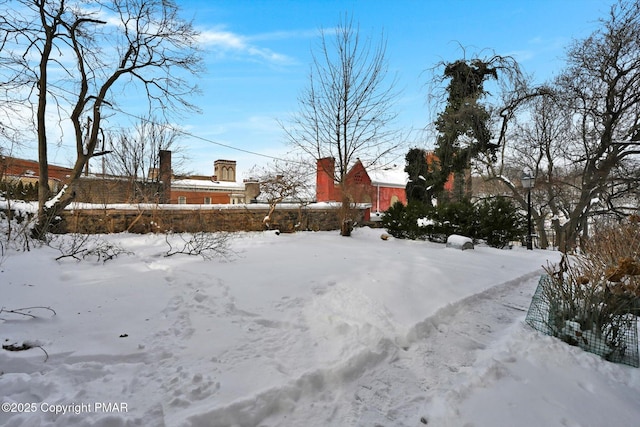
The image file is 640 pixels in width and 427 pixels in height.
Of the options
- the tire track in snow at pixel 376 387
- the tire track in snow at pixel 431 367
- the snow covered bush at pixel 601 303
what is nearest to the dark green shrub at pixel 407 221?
the tire track in snow at pixel 431 367

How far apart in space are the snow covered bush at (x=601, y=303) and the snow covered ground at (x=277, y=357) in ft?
0.72

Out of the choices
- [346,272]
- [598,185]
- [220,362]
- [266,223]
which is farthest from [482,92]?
[220,362]

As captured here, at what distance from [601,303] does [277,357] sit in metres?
3.27

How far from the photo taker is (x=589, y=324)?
3.26 meters

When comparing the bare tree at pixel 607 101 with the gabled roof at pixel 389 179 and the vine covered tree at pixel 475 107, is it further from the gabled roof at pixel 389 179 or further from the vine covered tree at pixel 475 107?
the gabled roof at pixel 389 179

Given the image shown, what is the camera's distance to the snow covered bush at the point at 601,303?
309 cm

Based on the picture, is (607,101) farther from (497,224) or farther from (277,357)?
(277,357)

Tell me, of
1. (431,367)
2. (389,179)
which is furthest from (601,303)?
(389,179)

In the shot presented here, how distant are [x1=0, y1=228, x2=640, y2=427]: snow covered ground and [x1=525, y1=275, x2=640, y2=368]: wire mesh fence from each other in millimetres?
184

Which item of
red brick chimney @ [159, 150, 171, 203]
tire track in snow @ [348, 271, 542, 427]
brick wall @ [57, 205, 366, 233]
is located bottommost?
tire track in snow @ [348, 271, 542, 427]

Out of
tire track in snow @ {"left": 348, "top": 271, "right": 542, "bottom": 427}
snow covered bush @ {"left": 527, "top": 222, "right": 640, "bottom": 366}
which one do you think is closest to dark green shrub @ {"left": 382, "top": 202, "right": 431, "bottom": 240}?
tire track in snow @ {"left": 348, "top": 271, "right": 542, "bottom": 427}

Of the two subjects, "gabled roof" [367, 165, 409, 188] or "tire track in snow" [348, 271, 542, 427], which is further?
"gabled roof" [367, 165, 409, 188]

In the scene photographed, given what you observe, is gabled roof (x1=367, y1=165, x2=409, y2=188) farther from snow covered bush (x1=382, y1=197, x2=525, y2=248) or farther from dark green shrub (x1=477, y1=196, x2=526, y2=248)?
dark green shrub (x1=477, y1=196, x2=526, y2=248)

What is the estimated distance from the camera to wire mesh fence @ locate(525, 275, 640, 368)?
3090 millimetres
